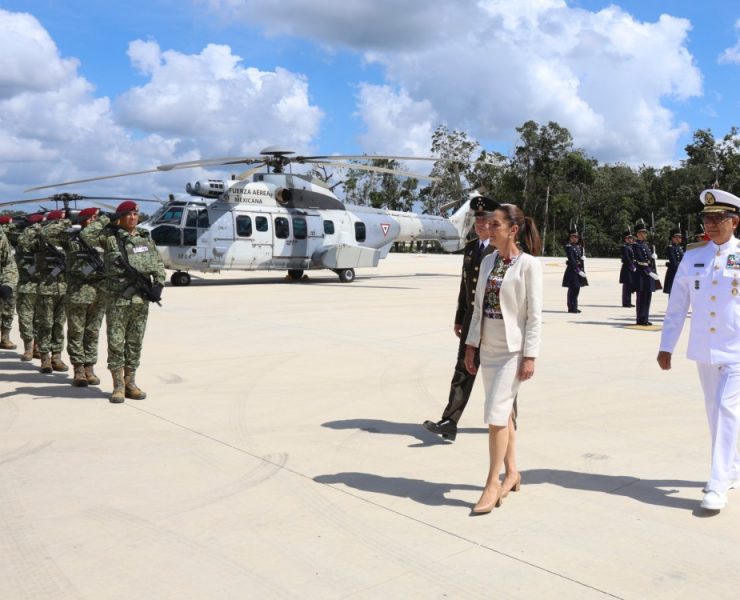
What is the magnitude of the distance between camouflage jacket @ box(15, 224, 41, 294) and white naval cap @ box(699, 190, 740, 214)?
7.11 metres

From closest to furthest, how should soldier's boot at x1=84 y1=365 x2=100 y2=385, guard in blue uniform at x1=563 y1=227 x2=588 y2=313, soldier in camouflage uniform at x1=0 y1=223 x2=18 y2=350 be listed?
soldier in camouflage uniform at x1=0 y1=223 x2=18 y2=350 < soldier's boot at x1=84 y1=365 x2=100 y2=385 < guard in blue uniform at x1=563 y1=227 x2=588 y2=313

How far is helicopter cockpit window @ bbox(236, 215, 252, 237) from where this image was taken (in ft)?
64.5

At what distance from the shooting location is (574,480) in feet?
14.6

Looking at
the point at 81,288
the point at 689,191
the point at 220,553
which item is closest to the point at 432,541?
the point at 220,553

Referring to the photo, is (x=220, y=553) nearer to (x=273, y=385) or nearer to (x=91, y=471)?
(x=91, y=471)

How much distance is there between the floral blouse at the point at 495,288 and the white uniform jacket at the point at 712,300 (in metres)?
1.12

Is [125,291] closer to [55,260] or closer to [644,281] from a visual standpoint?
[55,260]

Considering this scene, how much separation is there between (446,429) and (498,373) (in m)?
1.52

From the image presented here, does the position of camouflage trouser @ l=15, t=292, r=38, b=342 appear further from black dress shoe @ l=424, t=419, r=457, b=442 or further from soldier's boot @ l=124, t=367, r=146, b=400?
black dress shoe @ l=424, t=419, r=457, b=442

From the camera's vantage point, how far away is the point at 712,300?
4098 mm

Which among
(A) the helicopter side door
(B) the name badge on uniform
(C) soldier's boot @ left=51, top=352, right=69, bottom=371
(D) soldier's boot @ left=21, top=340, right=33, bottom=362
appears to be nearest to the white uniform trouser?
(B) the name badge on uniform

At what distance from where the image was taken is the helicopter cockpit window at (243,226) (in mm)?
19656

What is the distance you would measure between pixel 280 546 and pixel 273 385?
12.4 ft

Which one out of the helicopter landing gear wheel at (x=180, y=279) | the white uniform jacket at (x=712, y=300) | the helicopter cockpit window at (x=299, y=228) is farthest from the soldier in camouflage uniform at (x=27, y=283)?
the helicopter cockpit window at (x=299, y=228)
